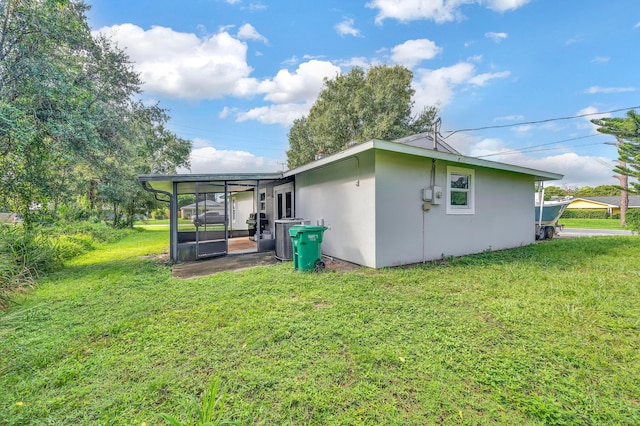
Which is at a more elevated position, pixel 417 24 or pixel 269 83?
pixel 417 24

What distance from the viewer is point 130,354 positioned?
8.07 feet

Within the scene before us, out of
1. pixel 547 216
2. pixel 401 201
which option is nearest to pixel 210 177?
pixel 401 201

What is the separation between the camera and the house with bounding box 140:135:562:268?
550 cm

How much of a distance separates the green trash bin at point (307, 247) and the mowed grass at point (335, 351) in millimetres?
757

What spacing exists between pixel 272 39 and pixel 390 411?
13.4m

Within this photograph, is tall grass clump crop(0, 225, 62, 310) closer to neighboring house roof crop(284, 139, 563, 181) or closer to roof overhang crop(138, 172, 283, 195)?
roof overhang crop(138, 172, 283, 195)

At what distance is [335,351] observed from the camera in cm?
245

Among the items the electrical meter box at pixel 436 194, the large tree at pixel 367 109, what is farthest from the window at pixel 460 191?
the large tree at pixel 367 109

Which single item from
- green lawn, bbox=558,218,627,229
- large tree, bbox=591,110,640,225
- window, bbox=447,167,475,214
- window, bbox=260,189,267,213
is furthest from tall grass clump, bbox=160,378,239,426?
green lawn, bbox=558,218,627,229

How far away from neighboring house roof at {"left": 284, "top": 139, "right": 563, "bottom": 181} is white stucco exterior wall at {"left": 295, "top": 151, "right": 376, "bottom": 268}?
384mm

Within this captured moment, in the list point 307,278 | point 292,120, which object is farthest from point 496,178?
point 292,120

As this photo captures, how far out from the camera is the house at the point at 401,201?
5.50 meters

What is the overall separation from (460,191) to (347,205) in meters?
3.22

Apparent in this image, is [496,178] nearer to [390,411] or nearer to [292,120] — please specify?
[390,411]
